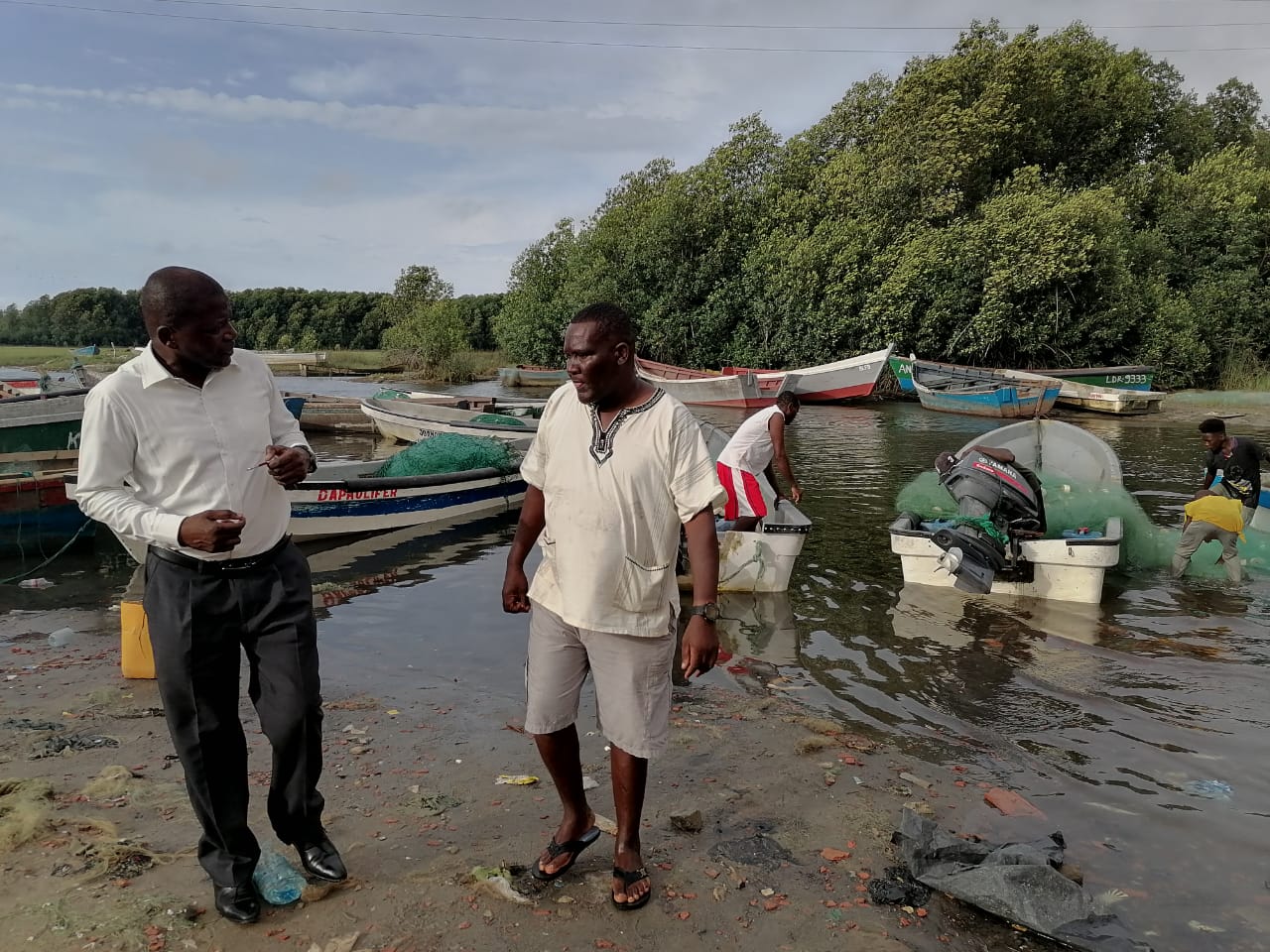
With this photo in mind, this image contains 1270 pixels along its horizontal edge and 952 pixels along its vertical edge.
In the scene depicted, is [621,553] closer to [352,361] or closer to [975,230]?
[975,230]

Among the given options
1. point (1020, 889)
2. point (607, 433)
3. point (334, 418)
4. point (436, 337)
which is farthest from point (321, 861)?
point (436, 337)

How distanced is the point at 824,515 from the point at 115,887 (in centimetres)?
1034

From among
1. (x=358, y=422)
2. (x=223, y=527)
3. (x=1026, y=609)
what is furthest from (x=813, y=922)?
(x=358, y=422)

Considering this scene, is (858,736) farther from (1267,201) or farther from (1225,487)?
(1267,201)

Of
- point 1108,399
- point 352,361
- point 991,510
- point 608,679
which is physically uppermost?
point 352,361

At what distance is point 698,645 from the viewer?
9.12 feet

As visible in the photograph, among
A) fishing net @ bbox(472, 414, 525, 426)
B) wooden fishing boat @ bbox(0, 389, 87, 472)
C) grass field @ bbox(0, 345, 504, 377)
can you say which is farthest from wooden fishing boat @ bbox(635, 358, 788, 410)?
grass field @ bbox(0, 345, 504, 377)

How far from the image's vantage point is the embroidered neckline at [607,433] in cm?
276

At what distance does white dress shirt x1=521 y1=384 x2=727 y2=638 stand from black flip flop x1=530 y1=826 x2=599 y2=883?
93cm

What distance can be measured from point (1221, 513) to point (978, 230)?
24.5 m

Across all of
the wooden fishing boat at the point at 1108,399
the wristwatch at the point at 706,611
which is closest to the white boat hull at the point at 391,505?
the wristwatch at the point at 706,611

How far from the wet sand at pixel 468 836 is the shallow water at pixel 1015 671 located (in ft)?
1.83

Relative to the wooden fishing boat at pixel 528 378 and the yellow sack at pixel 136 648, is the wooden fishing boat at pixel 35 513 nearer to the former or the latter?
the yellow sack at pixel 136 648

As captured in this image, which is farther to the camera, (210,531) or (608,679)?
(608,679)
